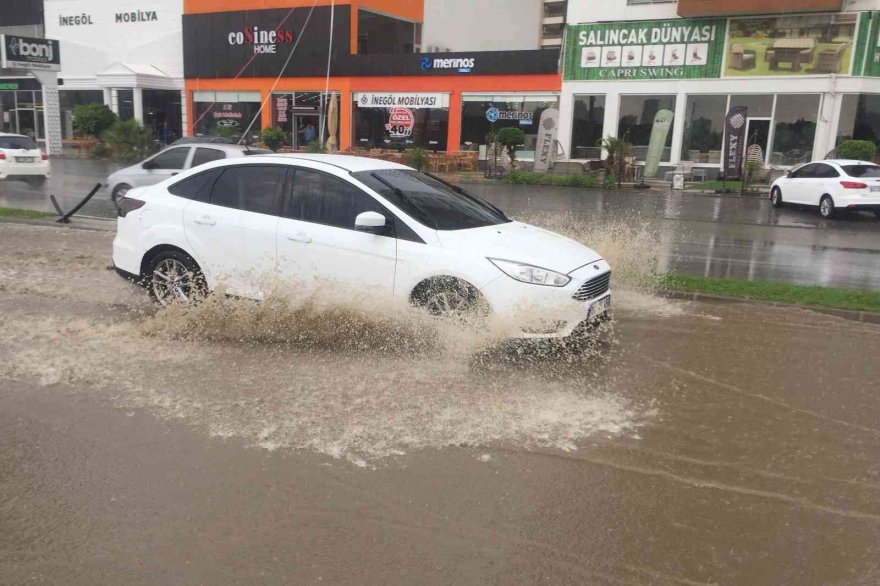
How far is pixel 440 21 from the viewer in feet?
135

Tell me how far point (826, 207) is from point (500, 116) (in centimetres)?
1597

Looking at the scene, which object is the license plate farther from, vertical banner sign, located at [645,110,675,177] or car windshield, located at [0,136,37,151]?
vertical banner sign, located at [645,110,675,177]

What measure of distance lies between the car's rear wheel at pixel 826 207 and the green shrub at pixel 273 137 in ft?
75.7

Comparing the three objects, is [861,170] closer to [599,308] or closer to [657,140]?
[657,140]

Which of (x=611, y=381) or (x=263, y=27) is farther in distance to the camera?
(x=263, y=27)

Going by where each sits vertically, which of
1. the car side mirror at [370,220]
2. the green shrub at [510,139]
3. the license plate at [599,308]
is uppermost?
the green shrub at [510,139]

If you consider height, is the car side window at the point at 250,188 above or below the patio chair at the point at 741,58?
below

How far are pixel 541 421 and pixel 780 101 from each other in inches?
1012

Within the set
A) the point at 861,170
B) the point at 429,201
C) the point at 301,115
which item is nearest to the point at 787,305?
the point at 429,201

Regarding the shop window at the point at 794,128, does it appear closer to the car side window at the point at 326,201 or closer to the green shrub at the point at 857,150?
the green shrub at the point at 857,150

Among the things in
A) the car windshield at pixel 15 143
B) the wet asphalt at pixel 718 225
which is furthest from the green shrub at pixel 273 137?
the car windshield at pixel 15 143

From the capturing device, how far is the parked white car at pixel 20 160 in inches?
816

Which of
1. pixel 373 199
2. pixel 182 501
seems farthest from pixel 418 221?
pixel 182 501

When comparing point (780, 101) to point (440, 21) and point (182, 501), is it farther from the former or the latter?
point (182, 501)
